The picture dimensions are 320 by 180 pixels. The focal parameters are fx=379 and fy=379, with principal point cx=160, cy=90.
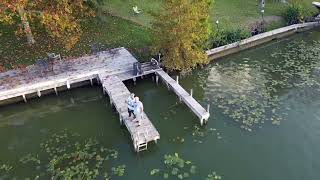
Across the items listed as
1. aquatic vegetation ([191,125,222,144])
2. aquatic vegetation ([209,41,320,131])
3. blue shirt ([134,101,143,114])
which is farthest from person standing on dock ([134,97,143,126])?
aquatic vegetation ([209,41,320,131])

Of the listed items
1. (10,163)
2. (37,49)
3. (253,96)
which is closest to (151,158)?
(10,163)

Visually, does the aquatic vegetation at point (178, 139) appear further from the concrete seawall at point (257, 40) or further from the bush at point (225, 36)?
the bush at point (225, 36)

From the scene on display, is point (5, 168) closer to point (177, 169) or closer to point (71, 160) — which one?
point (71, 160)

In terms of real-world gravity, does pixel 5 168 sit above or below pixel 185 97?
below

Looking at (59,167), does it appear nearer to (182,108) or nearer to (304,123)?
(182,108)

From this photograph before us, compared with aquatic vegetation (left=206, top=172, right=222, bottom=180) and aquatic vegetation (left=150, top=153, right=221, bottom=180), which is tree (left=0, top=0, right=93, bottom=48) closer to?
aquatic vegetation (left=150, top=153, right=221, bottom=180)

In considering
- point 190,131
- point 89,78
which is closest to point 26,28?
point 89,78
